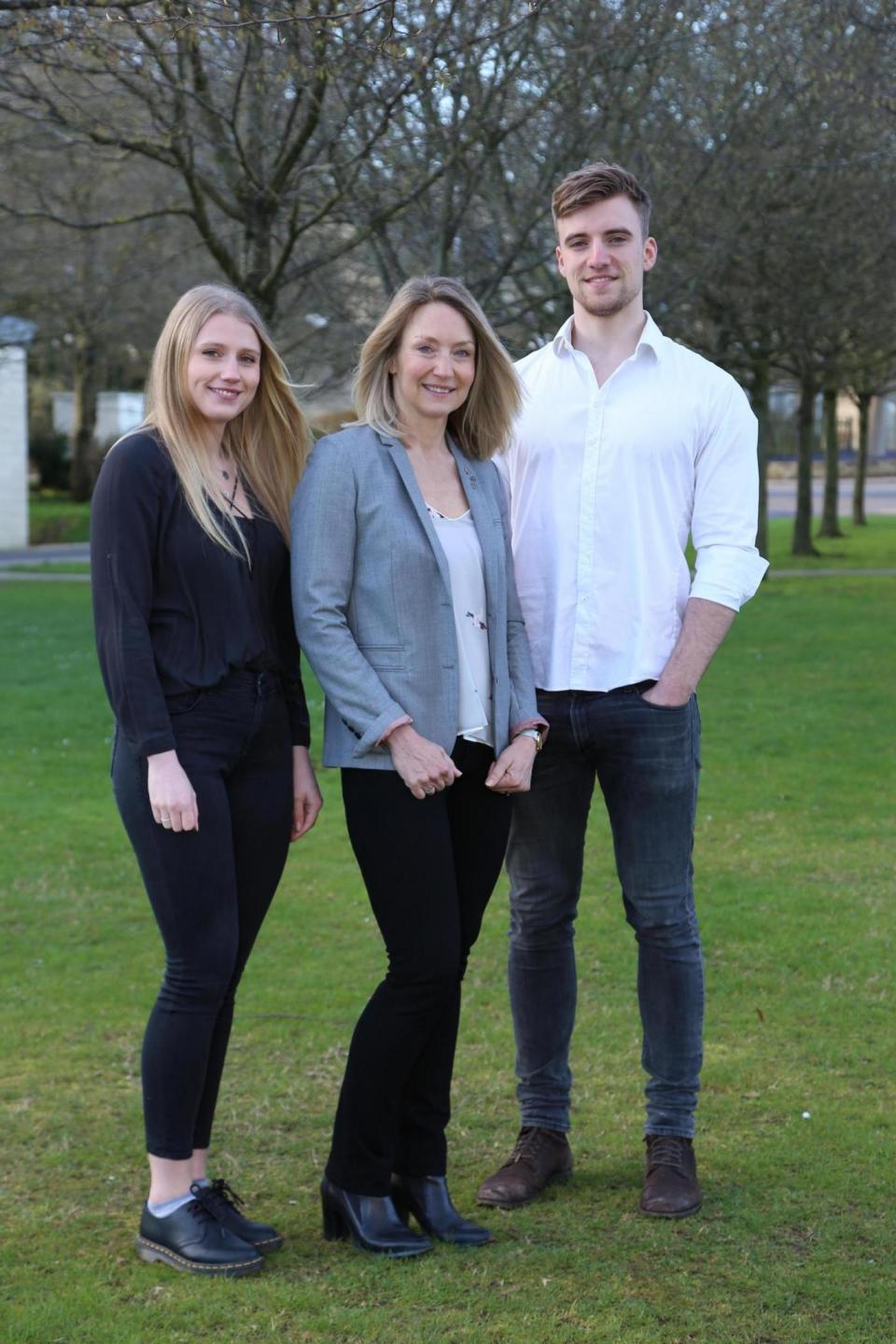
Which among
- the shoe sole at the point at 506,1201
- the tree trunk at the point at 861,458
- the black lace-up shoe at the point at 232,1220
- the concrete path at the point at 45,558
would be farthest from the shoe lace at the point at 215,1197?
the tree trunk at the point at 861,458

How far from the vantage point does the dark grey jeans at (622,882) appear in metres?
3.79

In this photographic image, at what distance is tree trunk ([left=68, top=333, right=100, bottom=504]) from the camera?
1391 inches

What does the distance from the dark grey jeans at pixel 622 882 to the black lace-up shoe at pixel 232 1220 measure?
79 centimetres

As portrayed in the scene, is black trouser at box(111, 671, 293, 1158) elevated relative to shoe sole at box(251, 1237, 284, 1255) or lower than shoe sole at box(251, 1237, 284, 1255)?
elevated

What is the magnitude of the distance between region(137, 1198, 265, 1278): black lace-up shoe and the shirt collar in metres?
2.20

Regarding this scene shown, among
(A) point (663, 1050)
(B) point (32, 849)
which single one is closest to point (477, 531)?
(A) point (663, 1050)

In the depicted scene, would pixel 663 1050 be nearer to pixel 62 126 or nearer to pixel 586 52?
pixel 62 126

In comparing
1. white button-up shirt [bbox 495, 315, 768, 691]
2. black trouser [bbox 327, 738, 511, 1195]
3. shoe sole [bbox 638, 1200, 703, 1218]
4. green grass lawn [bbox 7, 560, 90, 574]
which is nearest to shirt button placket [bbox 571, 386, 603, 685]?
white button-up shirt [bbox 495, 315, 768, 691]

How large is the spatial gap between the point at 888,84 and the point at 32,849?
25.9ft

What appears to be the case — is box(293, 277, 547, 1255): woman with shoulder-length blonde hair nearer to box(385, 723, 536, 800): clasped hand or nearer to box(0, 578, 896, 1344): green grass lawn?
box(385, 723, 536, 800): clasped hand

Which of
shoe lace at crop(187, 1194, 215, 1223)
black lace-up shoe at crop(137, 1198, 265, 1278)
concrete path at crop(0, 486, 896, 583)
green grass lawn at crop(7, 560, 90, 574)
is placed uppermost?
concrete path at crop(0, 486, 896, 583)

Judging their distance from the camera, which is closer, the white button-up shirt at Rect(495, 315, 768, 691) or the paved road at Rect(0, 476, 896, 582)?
the white button-up shirt at Rect(495, 315, 768, 691)

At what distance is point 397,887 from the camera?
346 centimetres

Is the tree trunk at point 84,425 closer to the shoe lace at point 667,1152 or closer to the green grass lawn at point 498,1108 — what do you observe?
the green grass lawn at point 498,1108
